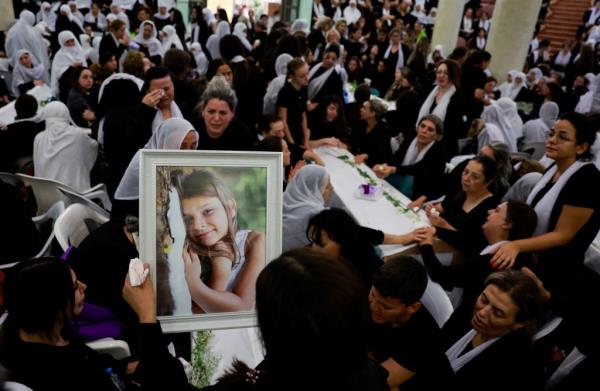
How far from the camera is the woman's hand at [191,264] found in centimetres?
183

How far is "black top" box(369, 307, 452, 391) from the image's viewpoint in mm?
1802

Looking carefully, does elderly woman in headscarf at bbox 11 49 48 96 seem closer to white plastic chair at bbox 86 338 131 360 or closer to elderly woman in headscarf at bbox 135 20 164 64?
elderly woman in headscarf at bbox 135 20 164 64

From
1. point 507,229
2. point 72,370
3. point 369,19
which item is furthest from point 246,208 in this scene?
point 369,19

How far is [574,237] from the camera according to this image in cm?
278

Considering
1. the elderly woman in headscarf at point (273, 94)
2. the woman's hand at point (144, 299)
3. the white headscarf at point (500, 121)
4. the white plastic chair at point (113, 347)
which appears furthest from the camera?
the white headscarf at point (500, 121)

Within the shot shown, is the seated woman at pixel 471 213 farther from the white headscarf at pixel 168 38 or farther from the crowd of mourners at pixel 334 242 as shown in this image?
the white headscarf at pixel 168 38

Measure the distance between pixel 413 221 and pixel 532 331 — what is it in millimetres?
1594

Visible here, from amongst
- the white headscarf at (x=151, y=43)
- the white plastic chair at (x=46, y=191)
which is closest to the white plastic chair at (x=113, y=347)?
the white plastic chair at (x=46, y=191)

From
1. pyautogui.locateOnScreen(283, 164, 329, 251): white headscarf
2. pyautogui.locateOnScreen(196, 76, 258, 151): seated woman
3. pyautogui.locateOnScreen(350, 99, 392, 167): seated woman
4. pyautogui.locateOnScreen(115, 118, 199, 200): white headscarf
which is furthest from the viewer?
pyautogui.locateOnScreen(350, 99, 392, 167): seated woman

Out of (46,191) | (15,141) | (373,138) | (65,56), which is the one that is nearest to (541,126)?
(373,138)

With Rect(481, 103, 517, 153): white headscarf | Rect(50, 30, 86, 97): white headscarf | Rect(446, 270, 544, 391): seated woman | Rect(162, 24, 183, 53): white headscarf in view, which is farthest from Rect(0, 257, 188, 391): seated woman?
Rect(162, 24, 183, 53): white headscarf

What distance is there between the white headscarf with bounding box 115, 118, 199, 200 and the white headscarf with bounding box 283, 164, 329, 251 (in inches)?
30.8

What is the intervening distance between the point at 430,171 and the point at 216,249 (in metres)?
2.75

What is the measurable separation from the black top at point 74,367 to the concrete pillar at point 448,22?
11376mm
